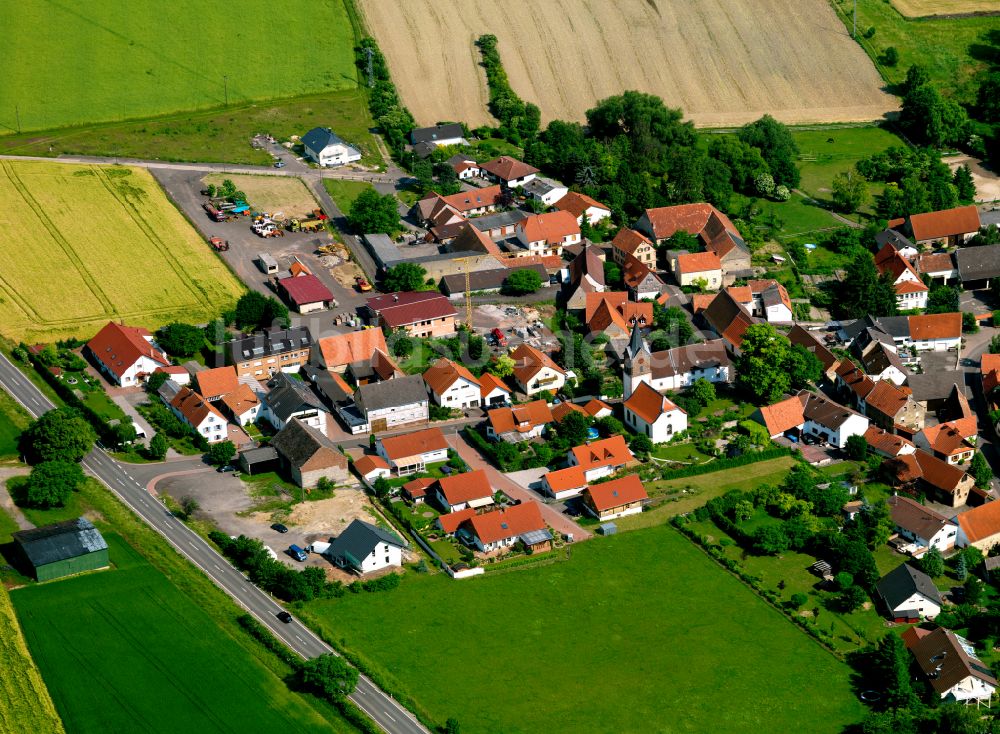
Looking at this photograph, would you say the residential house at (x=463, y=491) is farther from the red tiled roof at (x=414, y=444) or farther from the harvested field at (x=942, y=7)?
the harvested field at (x=942, y=7)

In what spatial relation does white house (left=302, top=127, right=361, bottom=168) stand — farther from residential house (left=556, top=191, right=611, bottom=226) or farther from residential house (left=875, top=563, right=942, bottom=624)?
residential house (left=875, top=563, right=942, bottom=624)

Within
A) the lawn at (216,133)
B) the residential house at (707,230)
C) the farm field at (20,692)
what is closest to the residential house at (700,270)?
the residential house at (707,230)

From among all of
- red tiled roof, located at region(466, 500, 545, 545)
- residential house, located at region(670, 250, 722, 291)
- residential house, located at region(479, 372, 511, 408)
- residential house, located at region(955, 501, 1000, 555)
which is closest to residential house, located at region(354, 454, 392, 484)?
red tiled roof, located at region(466, 500, 545, 545)

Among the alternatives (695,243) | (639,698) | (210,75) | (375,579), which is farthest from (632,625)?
(210,75)

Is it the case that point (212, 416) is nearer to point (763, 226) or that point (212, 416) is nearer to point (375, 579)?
point (375, 579)

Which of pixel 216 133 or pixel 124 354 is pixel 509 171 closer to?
pixel 216 133

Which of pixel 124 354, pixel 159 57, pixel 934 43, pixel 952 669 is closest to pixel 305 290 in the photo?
pixel 124 354

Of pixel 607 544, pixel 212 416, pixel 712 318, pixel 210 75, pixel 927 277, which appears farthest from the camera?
pixel 210 75
